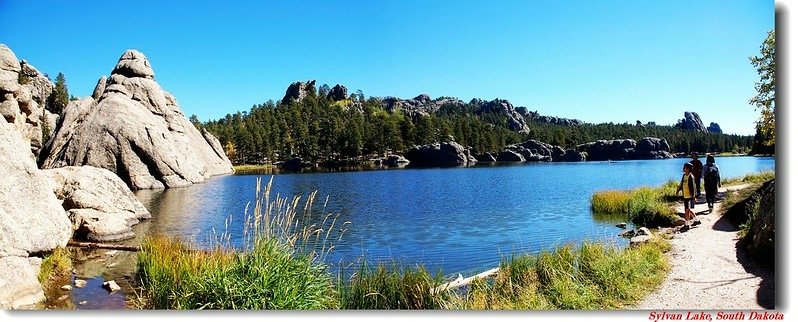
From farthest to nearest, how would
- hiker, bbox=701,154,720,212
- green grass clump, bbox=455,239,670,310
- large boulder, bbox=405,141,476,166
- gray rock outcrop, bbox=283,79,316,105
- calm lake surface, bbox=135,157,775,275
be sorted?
gray rock outcrop, bbox=283,79,316,105
large boulder, bbox=405,141,476,166
hiker, bbox=701,154,720,212
calm lake surface, bbox=135,157,775,275
green grass clump, bbox=455,239,670,310

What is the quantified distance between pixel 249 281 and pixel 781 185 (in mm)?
6249

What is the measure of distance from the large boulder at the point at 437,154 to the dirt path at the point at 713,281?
74.3m

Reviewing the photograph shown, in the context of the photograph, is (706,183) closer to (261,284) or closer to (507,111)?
(261,284)

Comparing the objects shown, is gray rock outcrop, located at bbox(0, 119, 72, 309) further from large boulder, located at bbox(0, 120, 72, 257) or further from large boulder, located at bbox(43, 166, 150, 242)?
large boulder, located at bbox(43, 166, 150, 242)

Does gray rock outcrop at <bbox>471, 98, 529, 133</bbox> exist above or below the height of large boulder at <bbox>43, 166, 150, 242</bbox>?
above

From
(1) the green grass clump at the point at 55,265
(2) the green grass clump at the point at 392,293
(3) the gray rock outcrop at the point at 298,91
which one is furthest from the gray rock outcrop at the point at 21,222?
(3) the gray rock outcrop at the point at 298,91

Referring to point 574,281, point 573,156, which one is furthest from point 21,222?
point 573,156

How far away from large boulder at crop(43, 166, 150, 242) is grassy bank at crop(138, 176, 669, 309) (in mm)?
7553

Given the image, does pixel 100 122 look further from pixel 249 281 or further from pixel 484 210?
pixel 249 281

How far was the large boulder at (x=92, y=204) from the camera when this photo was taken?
49.2ft

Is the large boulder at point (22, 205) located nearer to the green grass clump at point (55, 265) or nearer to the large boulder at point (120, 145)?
the green grass clump at point (55, 265)

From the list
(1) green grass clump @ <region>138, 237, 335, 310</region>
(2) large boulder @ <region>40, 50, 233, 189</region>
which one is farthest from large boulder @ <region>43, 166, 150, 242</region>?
(2) large boulder @ <region>40, 50, 233, 189</region>

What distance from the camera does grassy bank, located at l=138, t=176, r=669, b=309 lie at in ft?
19.3

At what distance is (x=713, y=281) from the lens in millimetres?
6754
